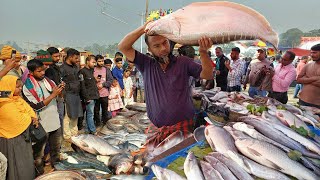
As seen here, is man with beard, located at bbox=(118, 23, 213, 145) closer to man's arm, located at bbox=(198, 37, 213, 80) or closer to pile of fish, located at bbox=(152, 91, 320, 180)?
man's arm, located at bbox=(198, 37, 213, 80)

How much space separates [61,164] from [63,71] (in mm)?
3171

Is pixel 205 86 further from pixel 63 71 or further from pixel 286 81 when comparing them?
pixel 63 71

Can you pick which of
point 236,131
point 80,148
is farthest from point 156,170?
point 80,148

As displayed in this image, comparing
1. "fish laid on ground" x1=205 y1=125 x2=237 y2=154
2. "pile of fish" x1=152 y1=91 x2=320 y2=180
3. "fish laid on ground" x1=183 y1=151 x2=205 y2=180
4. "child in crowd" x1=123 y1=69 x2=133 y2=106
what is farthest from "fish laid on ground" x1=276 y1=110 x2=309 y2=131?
"child in crowd" x1=123 y1=69 x2=133 y2=106

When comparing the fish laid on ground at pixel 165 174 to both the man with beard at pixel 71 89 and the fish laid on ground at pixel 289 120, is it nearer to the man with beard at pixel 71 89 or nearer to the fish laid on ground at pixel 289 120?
the fish laid on ground at pixel 289 120

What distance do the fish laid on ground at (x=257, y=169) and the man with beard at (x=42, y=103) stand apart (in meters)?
3.53

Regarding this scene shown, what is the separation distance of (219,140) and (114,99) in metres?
6.38

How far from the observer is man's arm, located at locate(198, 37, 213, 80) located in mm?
2080

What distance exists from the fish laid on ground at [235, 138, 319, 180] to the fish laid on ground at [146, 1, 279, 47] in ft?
2.79

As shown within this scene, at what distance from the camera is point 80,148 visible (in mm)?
4484

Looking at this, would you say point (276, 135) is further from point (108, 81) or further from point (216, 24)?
point (108, 81)

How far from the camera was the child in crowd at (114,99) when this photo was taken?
27.4ft

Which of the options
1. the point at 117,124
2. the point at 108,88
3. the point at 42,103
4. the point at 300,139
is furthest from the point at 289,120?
the point at 108,88

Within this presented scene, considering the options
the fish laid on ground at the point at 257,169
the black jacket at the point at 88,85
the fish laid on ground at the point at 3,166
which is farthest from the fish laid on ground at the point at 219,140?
the black jacket at the point at 88,85
